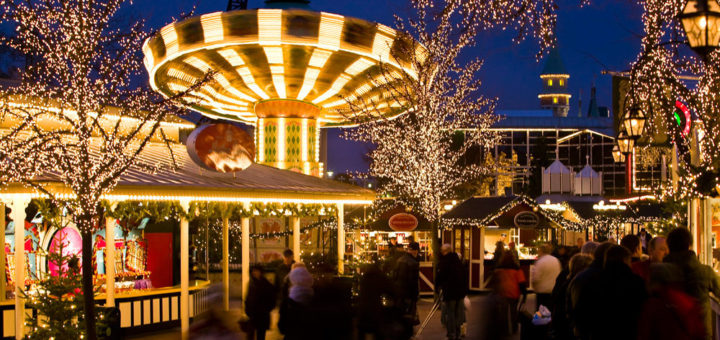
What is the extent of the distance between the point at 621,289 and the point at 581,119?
69.1m

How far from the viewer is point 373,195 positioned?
1786cm

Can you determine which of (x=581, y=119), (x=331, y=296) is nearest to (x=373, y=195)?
(x=331, y=296)

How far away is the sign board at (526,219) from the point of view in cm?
2183

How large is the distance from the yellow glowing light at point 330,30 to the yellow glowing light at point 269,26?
92 centimetres

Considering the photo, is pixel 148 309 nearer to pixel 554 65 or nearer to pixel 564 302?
pixel 564 302

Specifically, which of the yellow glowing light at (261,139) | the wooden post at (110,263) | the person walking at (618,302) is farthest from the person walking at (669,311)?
the yellow glowing light at (261,139)

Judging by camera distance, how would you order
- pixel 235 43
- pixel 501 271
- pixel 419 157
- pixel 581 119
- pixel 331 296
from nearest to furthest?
pixel 331 296 → pixel 501 271 → pixel 235 43 → pixel 419 157 → pixel 581 119

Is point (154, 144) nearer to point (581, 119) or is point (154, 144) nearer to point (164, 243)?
point (164, 243)

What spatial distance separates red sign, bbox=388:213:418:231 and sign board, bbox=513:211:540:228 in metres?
3.00

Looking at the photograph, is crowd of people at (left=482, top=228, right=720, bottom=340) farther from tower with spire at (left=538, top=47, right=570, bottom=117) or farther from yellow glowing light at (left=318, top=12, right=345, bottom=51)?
tower with spire at (left=538, top=47, right=570, bottom=117)

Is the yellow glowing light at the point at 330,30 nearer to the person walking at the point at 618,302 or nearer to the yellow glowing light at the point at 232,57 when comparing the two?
the yellow glowing light at the point at 232,57

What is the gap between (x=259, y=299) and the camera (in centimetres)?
977

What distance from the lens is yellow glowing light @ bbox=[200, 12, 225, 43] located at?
16.6 m

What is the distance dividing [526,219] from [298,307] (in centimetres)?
1488
